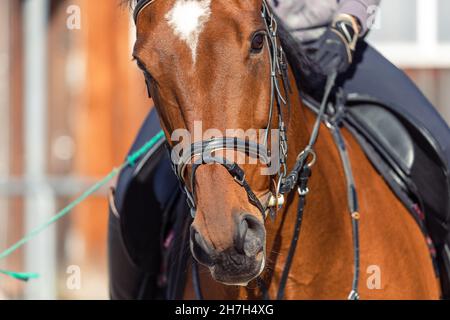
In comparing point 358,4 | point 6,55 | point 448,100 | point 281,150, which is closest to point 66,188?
point 6,55

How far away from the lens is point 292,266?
3406mm

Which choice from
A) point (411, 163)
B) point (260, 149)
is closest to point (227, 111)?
point (260, 149)

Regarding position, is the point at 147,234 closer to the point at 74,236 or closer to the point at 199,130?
the point at 199,130

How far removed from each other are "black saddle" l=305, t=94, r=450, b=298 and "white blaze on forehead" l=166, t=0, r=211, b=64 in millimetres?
1079

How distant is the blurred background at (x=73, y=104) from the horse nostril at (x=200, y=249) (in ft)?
20.7

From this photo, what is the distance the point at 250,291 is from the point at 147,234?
3.06ft

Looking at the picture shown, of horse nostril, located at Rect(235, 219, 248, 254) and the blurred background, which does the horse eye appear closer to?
horse nostril, located at Rect(235, 219, 248, 254)

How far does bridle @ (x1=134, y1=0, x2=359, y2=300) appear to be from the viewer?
9.28 ft

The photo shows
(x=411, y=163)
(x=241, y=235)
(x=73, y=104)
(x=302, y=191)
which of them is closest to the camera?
(x=241, y=235)

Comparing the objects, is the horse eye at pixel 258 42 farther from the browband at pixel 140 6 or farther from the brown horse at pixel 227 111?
the browband at pixel 140 6

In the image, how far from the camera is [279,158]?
3.05 meters

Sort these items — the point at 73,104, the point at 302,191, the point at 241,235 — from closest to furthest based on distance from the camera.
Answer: the point at 241,235
the point at 302,191
the point at 73,104

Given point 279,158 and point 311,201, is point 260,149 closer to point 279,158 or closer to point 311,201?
point 279,158

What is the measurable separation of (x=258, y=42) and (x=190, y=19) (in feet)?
0.76
